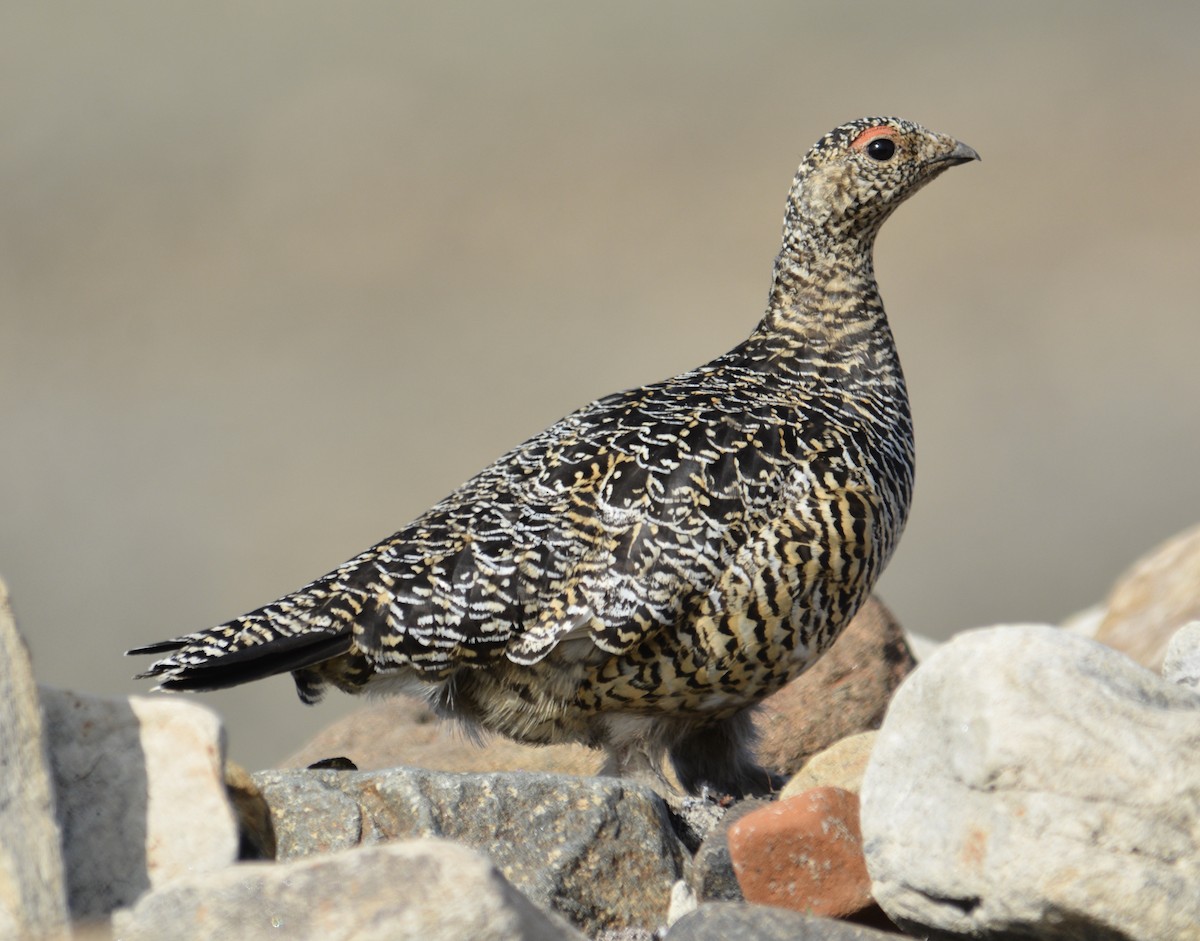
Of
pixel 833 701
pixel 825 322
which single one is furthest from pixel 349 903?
pixel 825 322

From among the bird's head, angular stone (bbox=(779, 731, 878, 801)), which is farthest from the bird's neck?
angular stone (bbox=(779, 731, 878, 801))

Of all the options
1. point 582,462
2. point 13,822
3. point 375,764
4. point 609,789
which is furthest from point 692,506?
point 13,822

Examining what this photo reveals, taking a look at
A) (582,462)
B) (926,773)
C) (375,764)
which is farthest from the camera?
(375,764)

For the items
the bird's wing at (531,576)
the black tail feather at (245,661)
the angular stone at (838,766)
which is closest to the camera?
the angular stone at (838,766)

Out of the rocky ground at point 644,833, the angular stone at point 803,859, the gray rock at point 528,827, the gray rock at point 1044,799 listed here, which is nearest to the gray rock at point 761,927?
the rocky ground at point 644,833

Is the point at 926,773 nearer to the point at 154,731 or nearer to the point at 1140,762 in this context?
the point at 1140,762

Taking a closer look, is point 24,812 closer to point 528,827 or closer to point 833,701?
point 528,827

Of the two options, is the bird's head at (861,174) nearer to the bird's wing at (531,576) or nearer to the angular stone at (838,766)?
the bird's wing at (531,576)

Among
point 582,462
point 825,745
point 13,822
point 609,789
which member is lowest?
point 825,745
